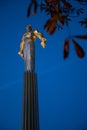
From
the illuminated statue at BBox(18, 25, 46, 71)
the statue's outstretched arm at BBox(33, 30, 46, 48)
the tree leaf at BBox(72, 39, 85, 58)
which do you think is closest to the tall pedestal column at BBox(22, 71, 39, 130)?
the illuminated statue at BBox(18, 25, 46, 71)

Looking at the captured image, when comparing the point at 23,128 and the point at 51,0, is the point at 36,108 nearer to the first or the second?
the point at 23,128

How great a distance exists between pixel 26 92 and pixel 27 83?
21 centimetres

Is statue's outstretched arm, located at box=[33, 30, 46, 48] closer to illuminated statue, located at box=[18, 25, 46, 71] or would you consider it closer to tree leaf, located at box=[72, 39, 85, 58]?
illuminated statue, located at box=[18, 25, 46, 71]

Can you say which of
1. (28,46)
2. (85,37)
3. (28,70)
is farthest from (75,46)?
(28,46)

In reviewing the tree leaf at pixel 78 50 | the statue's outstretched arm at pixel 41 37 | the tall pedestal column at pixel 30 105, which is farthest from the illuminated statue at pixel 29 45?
Answer: the tree leaf at pixel 78 50

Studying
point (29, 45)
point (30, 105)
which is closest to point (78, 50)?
point (30, 105)

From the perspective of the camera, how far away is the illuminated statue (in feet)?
18.9

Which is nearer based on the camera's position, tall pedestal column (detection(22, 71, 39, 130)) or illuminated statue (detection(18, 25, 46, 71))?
tall pedestal column (detection(22, 71, 39, 130))

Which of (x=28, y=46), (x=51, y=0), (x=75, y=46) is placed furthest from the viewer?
(x=28, y=46)

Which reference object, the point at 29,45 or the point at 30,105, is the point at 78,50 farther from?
the point at 29,45

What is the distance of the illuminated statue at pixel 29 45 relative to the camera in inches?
227


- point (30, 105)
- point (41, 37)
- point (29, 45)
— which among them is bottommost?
point (30, 105)

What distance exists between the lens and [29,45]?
5980mm

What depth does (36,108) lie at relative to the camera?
512cm
